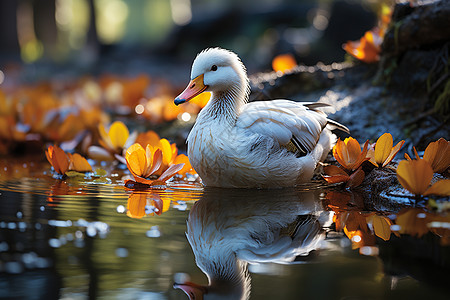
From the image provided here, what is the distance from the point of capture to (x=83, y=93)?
336 inches

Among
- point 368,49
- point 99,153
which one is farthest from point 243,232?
point 368,49

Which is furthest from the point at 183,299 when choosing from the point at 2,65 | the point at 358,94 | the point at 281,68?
the point at 2,65

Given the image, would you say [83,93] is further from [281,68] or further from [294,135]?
[294,135]

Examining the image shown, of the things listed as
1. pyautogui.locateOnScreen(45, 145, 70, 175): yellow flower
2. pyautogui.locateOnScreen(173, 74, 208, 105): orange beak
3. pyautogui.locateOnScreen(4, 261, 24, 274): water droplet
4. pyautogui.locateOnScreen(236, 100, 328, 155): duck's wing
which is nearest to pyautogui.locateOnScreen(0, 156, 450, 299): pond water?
pyautogui.locateOnScreen(4, 261, 24, 274): water droplet

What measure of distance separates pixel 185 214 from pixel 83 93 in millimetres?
A: 5583

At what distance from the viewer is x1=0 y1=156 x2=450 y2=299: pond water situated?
225 cm

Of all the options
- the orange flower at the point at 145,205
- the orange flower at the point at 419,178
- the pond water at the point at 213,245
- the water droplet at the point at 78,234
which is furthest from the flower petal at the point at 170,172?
the orange flower at the point at 419,178

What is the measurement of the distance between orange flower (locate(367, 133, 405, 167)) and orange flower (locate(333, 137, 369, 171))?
0.08m

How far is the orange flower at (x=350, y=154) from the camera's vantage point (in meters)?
4.21

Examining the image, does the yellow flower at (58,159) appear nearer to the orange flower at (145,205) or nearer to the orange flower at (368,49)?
the orange flower at (145,205)

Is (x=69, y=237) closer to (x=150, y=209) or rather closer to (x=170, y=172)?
(x=150, y=209)

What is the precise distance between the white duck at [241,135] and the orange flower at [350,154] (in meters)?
0.26

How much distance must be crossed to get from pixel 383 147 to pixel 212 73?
4.80 ft

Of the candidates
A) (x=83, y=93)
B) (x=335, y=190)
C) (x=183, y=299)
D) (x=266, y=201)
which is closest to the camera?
(x=183, y=299)
